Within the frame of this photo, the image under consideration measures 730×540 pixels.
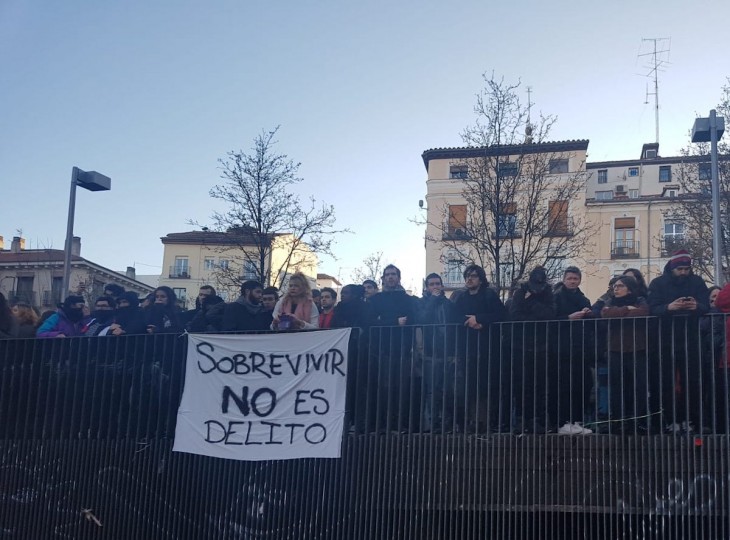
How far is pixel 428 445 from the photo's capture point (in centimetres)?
791

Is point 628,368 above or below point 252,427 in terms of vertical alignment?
above

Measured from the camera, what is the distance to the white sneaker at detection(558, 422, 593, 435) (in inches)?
293

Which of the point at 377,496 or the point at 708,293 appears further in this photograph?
the point at 708,293

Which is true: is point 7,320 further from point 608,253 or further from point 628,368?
point 608,253

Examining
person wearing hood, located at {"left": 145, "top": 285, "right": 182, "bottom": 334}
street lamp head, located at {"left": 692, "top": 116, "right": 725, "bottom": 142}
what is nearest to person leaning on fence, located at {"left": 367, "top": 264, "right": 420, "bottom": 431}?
person wearing hood, located at {"left": 145, "top": 285, "right": 182, "bottom": 334}

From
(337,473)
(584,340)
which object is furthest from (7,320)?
(584,340)

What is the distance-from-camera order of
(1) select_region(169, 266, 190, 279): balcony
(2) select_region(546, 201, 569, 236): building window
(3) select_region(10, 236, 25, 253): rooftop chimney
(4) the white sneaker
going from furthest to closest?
(1) select_region(169, 266, 190, 279): balcony → (3) select_region(10, 236, 25, 253): rooftop chimney → (2) select_region(546, 201, 569, 236): building window → (4) the white sneaker

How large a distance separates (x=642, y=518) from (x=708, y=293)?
271cm

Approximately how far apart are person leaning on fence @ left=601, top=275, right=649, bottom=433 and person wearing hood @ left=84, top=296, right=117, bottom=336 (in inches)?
250

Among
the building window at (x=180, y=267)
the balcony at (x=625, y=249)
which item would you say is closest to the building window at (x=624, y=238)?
the balcony at (x=625, y=249)

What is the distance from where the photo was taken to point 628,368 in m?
7.43

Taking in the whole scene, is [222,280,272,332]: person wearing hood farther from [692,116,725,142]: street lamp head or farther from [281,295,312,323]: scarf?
[692,116,725,142]: street lamp head

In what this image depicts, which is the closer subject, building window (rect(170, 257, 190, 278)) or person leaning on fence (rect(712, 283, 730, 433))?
person leaning on fence (rect(712, 283, 730, 433))

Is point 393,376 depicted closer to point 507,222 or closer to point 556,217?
point 507,222
